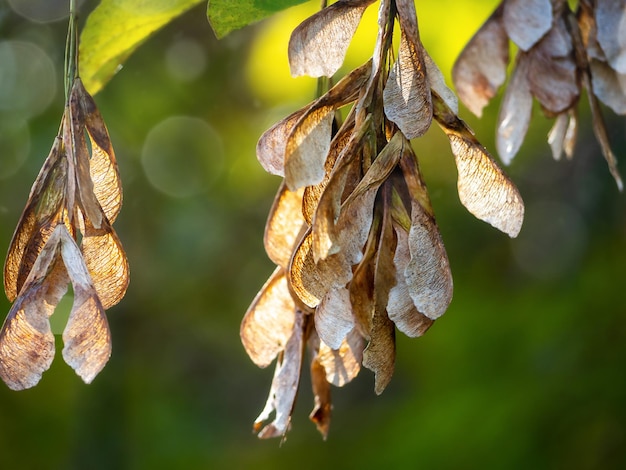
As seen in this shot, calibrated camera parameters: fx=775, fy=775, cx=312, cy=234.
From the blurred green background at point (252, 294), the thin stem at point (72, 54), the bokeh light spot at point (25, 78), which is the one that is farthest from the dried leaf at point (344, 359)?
the bokeh light spot at point (25, 78)

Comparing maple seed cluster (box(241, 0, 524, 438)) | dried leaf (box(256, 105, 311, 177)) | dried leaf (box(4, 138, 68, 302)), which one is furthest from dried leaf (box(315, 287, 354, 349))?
dried leaf (box(4, 138, 68, 302))

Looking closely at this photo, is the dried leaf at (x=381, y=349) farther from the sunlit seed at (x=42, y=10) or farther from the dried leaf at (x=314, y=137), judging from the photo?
the sunlit seed at (x=42, y=10)

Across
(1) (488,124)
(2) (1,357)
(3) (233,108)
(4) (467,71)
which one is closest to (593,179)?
(1) (488,124)

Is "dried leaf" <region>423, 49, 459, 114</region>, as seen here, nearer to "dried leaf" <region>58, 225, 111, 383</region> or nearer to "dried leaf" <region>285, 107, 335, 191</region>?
"dried leaf" <region>285, 107, 335, 191</region>

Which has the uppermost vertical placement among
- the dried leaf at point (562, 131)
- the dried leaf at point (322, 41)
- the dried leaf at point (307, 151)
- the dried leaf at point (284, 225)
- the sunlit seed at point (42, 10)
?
the sunlit seed at point (42, 10)

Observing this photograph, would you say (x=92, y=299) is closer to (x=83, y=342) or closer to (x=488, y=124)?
(x=83, y=342)

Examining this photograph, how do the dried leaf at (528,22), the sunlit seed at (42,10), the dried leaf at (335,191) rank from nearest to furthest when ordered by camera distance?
1. the dried leaf at (335,191)
2. the dried leaf at (528,22)
3. the sunlit seed at (42,10)
